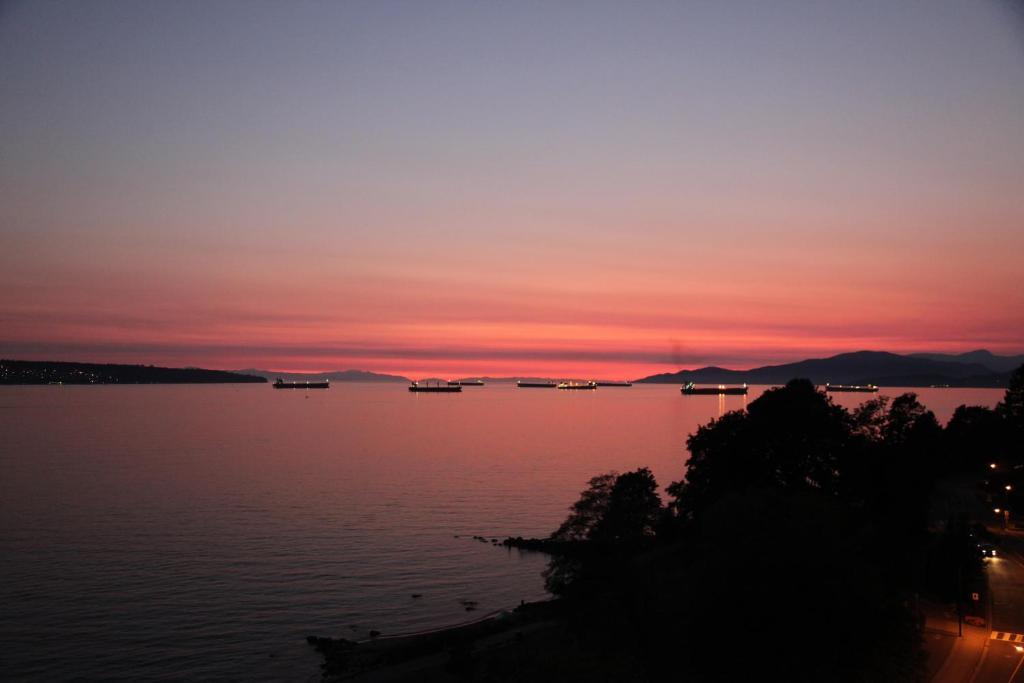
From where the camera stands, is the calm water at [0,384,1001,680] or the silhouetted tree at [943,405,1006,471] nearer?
the calm water at [0,384,1001,680]

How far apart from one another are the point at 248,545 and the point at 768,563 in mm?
37769

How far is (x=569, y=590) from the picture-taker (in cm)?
3672

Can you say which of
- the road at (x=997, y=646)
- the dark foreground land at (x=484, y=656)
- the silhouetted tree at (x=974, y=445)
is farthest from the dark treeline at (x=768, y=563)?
the silhouetted tree at (x=974, y=445)

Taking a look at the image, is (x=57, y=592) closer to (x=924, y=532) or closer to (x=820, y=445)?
(x=820, y=445)

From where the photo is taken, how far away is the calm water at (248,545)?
35531 mm

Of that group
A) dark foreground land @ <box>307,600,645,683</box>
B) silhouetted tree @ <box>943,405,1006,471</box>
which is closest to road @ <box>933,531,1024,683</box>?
dark foreground land @ <box>307,600,645,683</box>

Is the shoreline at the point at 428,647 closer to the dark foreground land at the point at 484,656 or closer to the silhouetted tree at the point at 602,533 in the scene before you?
the dark foreground land at the point at 484,656

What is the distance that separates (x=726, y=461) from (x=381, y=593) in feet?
77.0

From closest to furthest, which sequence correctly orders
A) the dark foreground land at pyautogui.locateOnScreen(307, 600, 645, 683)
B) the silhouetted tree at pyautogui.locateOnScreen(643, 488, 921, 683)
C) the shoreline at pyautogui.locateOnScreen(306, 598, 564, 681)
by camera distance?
1. the silhouetted tree at pyautogui.locateOnScreen(643, 488, 921, 683)
2. the dark foreground land at pyautogui.locateOnScreen(307, 600, 645, 683)
3. the shoreline at pyautogui.locateOnScreen(306, 598, 564, 681)

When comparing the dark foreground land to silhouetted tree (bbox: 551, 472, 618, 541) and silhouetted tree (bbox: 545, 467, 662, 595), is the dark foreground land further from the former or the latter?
silhouetted tree (bbox: 551, 472, 618, 541)

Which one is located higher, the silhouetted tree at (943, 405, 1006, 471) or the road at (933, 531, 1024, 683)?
the silhouetted tree at (943, 405, 1006, 471)

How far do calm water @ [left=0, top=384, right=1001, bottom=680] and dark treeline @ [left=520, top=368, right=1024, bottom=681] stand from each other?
8737 millimetres

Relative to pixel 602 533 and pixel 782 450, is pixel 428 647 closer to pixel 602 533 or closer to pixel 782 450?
pixel 602 533

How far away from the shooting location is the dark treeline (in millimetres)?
27891
